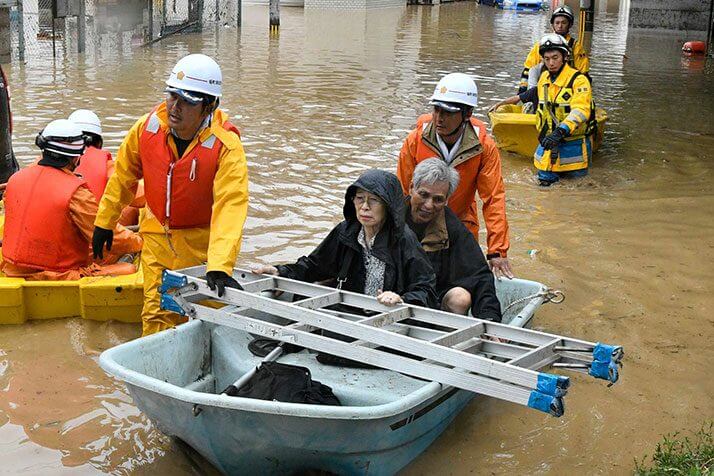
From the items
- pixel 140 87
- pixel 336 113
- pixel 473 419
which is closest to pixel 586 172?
pixel 336 113

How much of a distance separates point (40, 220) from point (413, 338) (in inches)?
119

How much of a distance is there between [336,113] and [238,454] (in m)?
11.2

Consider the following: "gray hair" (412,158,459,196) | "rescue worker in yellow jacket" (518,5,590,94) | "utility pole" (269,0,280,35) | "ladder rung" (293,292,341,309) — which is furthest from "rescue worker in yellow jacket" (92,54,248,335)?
"utility pole" (269,0,280,35)

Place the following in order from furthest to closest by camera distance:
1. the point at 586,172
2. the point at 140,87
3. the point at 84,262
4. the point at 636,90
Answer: the point at 636,90 → the point at 140,87 → the point at 586,172 → the point at 84,262

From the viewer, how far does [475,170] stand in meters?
6.25

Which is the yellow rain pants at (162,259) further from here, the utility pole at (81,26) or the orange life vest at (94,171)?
the utility pole at (81,26)

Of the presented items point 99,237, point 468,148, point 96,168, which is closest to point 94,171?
point 96,168

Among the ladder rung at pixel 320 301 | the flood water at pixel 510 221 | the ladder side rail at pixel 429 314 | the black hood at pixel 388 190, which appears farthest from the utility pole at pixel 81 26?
the ladder rung at pixel 320 301

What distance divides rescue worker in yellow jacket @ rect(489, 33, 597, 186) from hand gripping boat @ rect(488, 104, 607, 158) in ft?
2.10

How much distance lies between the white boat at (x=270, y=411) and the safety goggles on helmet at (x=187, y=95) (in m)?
1.22

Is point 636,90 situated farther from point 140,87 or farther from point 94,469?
point 94,469

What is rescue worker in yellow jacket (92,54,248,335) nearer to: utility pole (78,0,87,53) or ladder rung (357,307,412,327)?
ladder rung (357,307,412,327)

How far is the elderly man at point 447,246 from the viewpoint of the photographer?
5484 mm

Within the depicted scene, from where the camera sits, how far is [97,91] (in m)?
15.9
